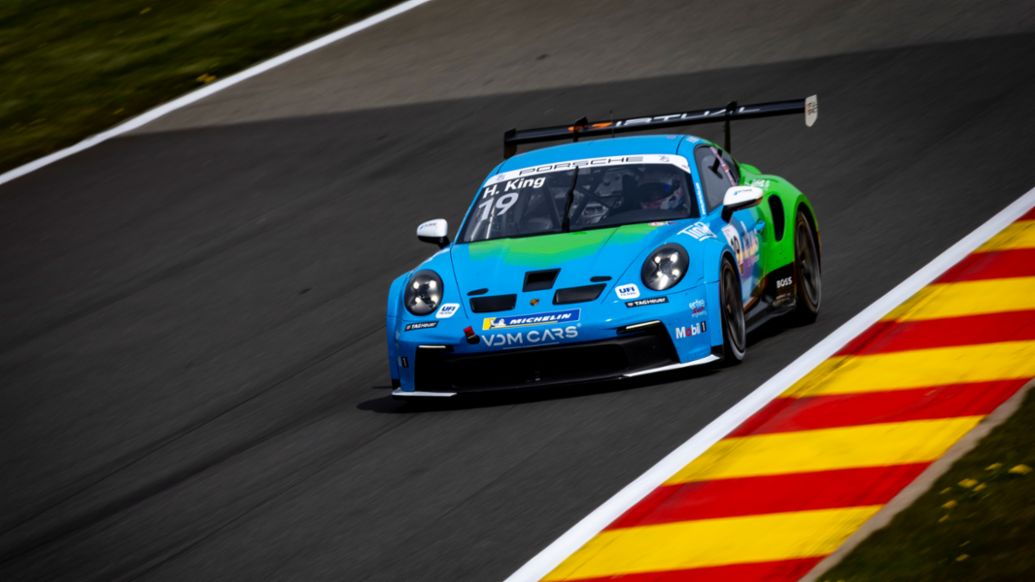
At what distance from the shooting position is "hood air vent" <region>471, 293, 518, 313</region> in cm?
883

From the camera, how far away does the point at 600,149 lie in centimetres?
1021

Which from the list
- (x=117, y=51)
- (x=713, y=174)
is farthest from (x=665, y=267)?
(x=117, y=51)

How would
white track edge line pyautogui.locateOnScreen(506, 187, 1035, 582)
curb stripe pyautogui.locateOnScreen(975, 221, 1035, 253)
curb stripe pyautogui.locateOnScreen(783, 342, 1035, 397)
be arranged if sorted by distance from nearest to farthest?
white track edge line pyautogui.locateOnScreen(506, 187, 1035, 582), curb stripe pyautogui.locateOnScreen(783, 342, 1035, 397), curb stripe pyautogui.locateOnScreen(975, 221, 1035, 253)

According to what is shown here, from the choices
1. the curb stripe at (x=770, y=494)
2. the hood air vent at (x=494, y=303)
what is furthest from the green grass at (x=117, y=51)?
the curb stripe at (x=770, y=494)

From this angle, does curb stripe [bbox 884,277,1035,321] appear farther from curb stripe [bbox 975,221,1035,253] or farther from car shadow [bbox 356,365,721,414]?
car shadow [bbox 356,365,721,414]

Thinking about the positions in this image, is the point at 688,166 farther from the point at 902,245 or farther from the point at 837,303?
the point at 902,245

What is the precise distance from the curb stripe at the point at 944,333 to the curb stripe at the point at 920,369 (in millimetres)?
119

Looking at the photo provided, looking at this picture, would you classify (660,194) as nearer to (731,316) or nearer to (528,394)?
(731,316)

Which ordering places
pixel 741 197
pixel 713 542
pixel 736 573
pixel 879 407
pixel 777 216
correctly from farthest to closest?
pixel 777 216 < pixel 741 197 < pixel 879 407 < pixel 713 542 < pixel 736 573

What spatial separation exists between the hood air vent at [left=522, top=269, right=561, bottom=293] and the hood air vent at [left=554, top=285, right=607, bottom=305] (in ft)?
0.30

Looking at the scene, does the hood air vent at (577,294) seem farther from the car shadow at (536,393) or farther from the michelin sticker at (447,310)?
the michelin sticker at (447,310)

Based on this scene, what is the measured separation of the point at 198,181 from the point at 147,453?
6947 millimetres

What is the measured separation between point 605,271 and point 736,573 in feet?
10.4

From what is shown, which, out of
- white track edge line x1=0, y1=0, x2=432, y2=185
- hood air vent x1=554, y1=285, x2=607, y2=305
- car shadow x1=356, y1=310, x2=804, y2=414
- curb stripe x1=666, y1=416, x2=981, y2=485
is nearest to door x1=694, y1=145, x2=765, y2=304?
car shadow x1=356, y1=310, x2=804, y2=414
